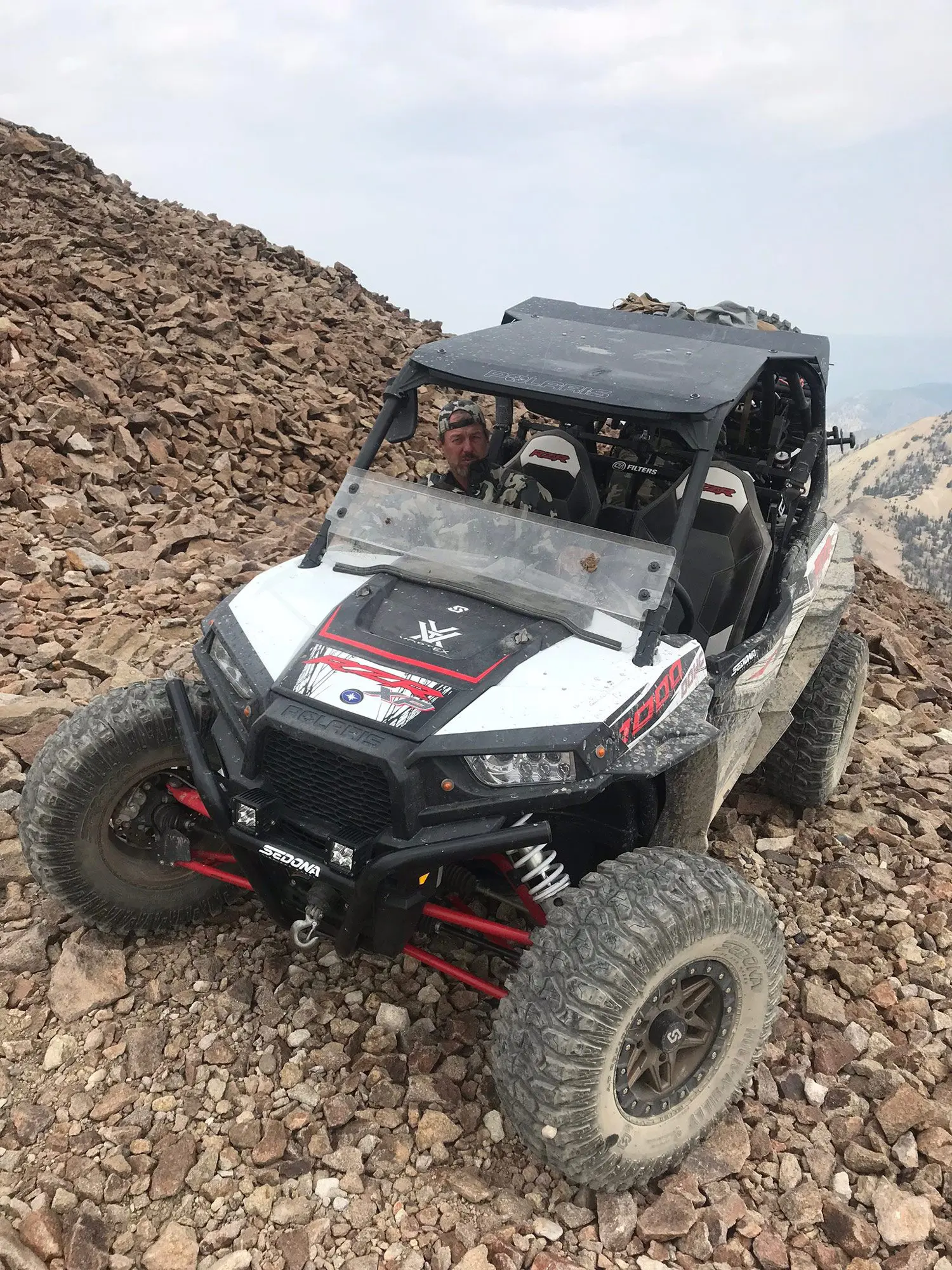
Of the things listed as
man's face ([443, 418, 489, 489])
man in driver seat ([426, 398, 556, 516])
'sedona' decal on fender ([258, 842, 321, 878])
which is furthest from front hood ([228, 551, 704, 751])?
man's face ([443, 418, 489, 489])

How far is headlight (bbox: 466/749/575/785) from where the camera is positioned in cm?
267

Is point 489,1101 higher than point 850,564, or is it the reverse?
point 850,564

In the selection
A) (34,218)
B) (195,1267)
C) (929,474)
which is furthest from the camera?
(929,474)

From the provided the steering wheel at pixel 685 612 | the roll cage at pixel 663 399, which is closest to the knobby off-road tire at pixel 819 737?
the roll cage at pixel 663 399

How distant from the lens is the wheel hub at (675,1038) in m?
2.72

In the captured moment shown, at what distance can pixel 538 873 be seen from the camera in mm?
2959

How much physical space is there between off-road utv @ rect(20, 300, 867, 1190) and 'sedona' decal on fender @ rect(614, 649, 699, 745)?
0.01 m

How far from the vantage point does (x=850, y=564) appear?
5.16 metres

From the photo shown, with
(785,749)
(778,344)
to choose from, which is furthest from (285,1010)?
(778,344)

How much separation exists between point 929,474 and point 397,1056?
50089 millimetres

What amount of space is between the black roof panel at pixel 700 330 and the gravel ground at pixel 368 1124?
2.52m

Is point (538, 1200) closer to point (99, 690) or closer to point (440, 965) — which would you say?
point (440, 965)

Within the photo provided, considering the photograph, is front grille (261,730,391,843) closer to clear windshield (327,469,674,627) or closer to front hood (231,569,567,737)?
front hood (231,569,567,737)

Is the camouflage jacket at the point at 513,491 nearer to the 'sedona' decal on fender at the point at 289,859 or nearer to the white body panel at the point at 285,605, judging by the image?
the white body panel at the point at 285,605
